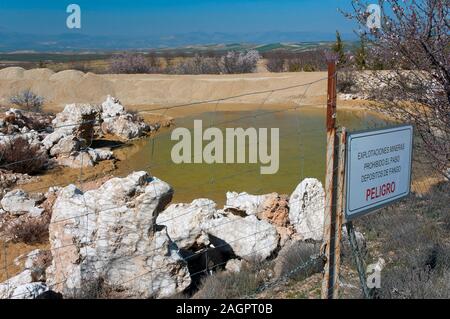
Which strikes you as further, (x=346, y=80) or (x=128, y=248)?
(x=346, y=80)

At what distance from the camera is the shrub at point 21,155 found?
1357 centimetres

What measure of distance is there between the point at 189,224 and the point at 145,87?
1190 inches

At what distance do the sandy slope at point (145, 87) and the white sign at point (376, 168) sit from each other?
28461 millimetres

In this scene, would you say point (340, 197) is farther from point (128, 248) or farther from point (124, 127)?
point (124, 127)

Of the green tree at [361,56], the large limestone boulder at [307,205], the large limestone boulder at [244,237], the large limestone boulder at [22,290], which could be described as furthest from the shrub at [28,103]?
the large limestone boulder at [22,290]

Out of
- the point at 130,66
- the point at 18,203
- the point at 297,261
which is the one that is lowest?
the point at 18,203

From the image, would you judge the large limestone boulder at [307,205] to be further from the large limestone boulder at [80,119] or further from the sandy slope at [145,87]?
the sandy slope at [145,87]

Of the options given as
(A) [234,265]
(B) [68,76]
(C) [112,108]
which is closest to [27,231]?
(A) [234,265]

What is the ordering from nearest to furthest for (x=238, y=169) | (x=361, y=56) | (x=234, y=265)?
(x=234, y=265) → (x=361, y=56) → (x=238, y=169)

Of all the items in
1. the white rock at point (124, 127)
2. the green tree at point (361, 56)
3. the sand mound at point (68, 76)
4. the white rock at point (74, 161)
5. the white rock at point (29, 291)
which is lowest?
the white rock at point (74, 161)

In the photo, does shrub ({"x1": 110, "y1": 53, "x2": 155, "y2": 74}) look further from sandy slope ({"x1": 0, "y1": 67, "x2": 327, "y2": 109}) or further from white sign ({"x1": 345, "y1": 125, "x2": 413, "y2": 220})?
white sign ({"x1": 345, "y1": 125, "x2": 413, "y2": 220})

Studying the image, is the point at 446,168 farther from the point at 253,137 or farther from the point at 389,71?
the point at 253,137

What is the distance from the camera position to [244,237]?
6.63m
